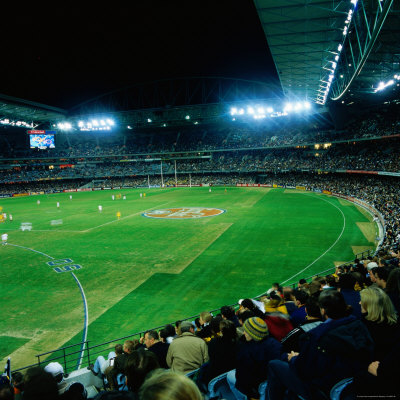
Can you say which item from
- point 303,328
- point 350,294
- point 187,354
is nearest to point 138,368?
point 187,354

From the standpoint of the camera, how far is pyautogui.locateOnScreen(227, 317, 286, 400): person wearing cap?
4.52 m

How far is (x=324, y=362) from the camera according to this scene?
368 centimetres

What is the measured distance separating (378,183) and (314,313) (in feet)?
179

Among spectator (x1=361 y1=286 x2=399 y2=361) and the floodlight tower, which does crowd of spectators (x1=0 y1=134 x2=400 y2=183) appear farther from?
spectator (x1=361 y1=286 x2=399 y2=361)

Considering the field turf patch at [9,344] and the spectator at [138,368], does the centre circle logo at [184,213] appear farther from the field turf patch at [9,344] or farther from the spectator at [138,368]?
the spectator at [138,368]

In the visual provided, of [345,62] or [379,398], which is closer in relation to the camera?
[379,398]

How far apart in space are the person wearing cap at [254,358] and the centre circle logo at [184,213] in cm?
3447

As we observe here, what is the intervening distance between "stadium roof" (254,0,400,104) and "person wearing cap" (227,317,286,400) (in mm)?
15186

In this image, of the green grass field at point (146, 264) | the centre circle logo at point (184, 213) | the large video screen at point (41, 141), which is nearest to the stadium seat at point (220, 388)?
Answer: the green grass field at point (146, 264)

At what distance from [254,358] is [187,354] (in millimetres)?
1352

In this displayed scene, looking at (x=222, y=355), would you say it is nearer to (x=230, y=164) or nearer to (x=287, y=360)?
(x=287, y=360)

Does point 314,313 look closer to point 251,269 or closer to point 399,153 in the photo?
point 251,269

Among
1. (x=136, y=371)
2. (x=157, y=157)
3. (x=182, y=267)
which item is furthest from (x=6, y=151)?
(x=136, y=371)

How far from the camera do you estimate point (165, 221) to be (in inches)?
1460
